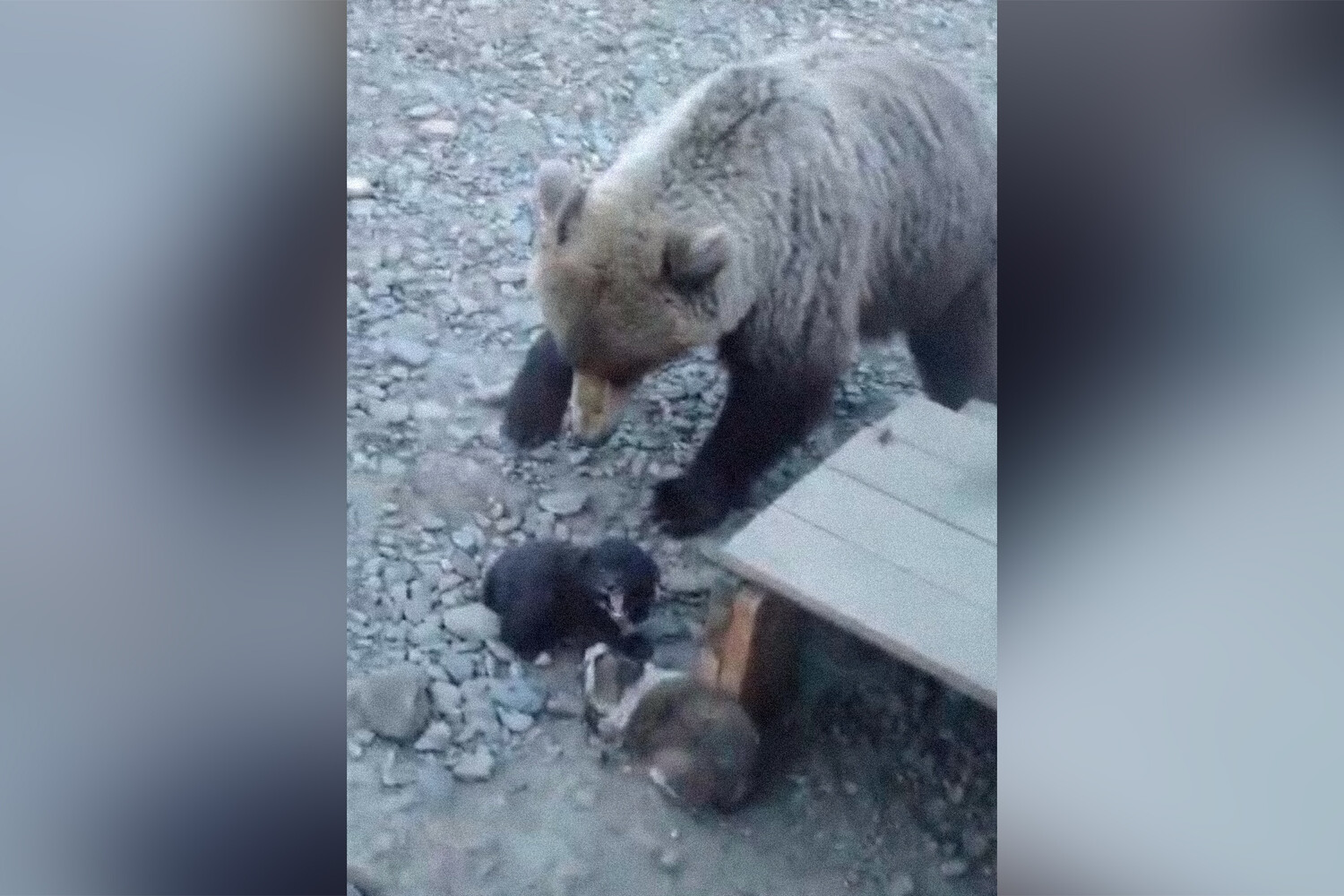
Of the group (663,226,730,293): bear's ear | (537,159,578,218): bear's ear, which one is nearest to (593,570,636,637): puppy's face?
(663,226,730,293): bear's ear

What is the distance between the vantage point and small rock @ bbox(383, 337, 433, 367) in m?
2.10

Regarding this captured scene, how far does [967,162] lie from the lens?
2.19m

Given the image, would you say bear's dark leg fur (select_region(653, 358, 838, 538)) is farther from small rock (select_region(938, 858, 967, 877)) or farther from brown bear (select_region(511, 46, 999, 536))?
small rock (select_region(938, 858, 967, 877))

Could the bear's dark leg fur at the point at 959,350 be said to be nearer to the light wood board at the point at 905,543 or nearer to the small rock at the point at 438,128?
the light wood board at the point at 905,543

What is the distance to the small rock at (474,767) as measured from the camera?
6.93 feet

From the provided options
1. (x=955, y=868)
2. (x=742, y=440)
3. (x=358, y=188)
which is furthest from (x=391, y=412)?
(x=955, y=868)

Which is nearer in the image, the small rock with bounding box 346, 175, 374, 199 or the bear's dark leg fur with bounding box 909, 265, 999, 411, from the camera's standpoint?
the small rock with bounding box 346, 175, 374, 199

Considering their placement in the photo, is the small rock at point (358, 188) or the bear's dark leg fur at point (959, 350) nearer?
the small rock at point (358, 188)

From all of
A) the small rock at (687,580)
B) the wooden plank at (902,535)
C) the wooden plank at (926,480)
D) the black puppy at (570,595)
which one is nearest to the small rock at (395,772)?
the black puppy at (570,595)

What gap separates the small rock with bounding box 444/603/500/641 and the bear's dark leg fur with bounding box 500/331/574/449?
10.6 inches

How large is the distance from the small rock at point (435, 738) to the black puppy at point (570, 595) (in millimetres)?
165
